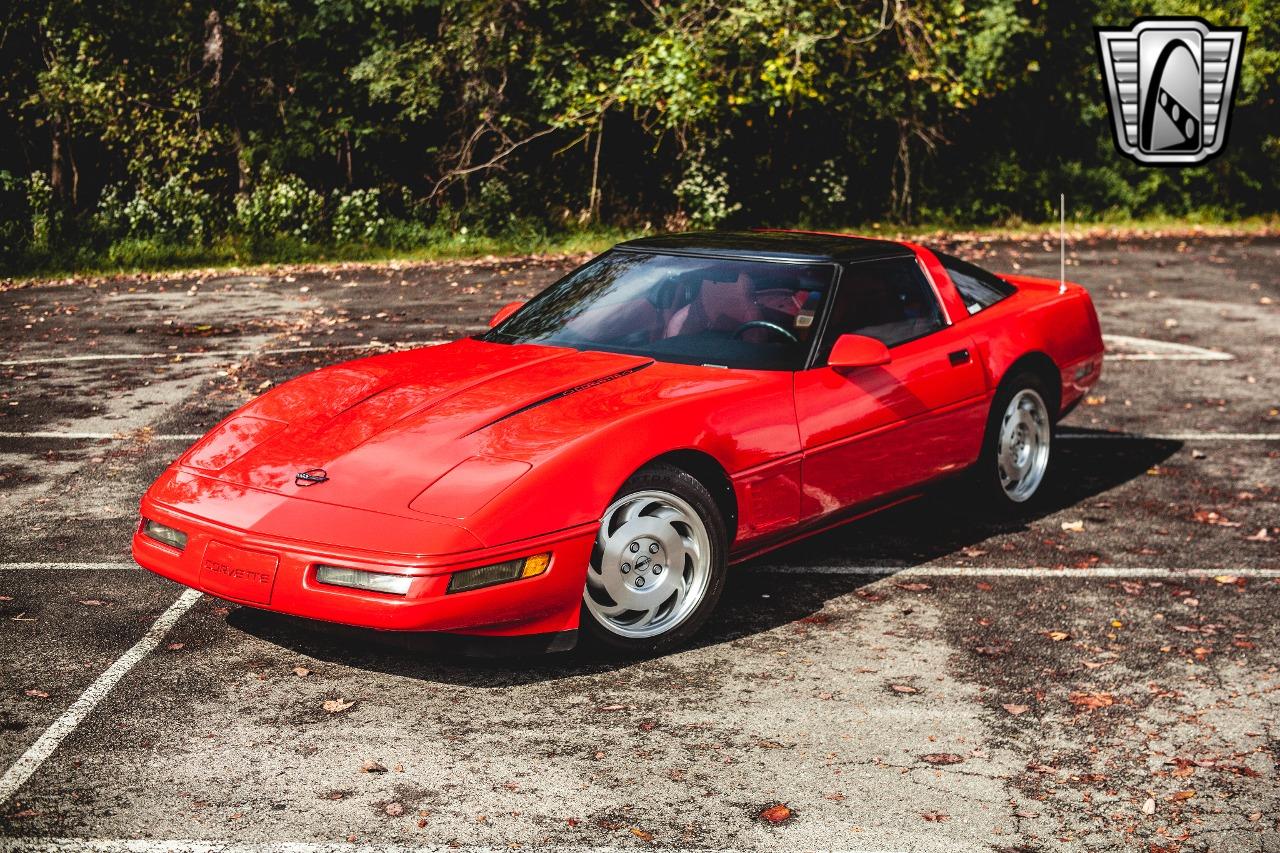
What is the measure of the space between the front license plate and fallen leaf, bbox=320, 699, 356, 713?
15.8 inches

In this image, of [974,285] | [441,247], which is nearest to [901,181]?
[441,247]

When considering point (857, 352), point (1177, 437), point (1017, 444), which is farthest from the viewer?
point (1177, 437)

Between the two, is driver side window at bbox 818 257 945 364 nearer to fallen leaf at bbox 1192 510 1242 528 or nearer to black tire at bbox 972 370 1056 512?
black tire at bbox 972 370 1056 512

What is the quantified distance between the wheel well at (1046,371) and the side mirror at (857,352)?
1.48m

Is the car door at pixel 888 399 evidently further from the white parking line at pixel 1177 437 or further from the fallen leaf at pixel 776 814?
the white parking line at pixel 1177 437

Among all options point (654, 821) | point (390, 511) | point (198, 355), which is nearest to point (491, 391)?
point (390, 511)

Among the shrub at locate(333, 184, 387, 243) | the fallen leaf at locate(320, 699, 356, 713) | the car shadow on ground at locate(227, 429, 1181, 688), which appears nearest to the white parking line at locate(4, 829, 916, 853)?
the fallen leaf at locate(320, 699, 356, 713)

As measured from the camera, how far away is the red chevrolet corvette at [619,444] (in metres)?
4.90

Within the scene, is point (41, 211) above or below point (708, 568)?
above

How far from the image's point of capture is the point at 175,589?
612cm

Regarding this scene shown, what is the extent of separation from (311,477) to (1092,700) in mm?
2872

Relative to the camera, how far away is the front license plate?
4918 millimetres

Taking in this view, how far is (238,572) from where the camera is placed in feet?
16.3

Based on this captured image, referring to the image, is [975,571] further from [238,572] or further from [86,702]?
[86,702]
